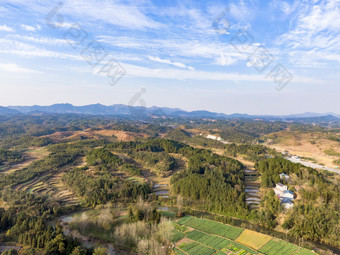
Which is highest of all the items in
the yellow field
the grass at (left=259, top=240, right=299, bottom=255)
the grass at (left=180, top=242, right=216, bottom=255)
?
the grass at (left=259, top=240, right=299, bottom=255)

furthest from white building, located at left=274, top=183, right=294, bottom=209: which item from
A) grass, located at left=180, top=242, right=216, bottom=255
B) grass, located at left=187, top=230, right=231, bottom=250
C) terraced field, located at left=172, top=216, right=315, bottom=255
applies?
grass, located at left=180, top=242, right=216, bottom=255

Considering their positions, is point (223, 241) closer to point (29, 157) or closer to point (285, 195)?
point (285, 195)

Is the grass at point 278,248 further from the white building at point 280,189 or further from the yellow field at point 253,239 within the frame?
the white building at point 280,189

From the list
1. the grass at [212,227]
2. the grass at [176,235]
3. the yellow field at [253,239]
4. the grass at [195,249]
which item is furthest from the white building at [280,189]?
the grass at [176,235]

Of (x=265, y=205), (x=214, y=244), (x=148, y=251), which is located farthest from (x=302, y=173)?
(x=148, y=251)

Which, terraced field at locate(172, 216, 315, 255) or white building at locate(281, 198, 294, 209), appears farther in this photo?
white building at locate(281, 198, 294, 209)

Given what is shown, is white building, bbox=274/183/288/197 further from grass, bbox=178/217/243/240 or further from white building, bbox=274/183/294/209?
grass, bbox=178/217/243/240

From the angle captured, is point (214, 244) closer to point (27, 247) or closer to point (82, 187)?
point (27, 247)
